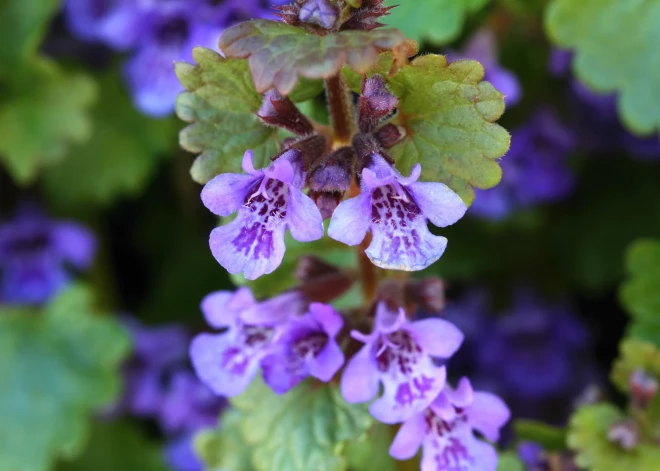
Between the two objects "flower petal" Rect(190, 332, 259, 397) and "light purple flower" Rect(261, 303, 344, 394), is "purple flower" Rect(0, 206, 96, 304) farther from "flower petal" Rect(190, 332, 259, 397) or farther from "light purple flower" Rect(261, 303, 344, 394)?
"light purple flower" Rect(261, 303, 344, 394)

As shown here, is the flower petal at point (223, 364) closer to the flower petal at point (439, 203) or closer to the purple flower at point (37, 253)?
the flower petal at point (439, 203)

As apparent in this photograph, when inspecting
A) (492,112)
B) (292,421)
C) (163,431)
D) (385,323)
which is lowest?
(163,431)

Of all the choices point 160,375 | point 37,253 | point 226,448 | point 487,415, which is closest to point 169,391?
point 160,375

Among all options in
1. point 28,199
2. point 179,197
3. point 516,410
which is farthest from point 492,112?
point 28,199

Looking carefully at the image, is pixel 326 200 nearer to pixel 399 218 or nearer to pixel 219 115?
pixel 399 218

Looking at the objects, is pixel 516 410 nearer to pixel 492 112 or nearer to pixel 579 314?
pixel 579 314

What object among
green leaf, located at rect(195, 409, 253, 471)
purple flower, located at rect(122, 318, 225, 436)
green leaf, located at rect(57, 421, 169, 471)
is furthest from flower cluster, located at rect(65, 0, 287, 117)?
green leaf, located at rect(57, 421, 169, 471)
